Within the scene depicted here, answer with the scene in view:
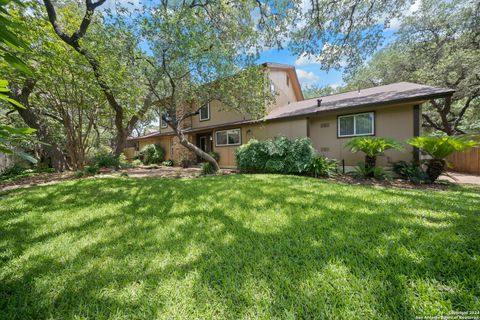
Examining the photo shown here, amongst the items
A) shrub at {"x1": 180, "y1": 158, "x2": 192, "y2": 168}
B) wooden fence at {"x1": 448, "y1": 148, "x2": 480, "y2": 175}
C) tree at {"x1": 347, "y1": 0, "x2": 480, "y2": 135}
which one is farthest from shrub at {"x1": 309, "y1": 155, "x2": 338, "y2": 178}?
shrub at {"x1": 180, "y1": 158, "x2": 192, "y2": 168}

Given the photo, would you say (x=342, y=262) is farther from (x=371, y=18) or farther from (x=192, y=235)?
(x=371, y=18)

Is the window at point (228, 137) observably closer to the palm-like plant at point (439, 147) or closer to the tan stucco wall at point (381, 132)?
the tan stucco wall at point (381, 132)

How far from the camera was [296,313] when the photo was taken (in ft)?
5.23

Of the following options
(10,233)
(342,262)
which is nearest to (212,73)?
(10,233)

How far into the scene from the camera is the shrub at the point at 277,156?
8.44 m

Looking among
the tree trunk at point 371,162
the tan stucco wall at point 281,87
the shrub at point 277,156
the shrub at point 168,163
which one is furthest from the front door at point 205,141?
the tree trunk at point 371,162

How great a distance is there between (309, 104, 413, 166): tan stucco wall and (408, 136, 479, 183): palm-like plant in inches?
40.2

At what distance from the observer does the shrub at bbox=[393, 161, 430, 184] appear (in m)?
7.16

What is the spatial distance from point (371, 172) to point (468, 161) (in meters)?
7.89

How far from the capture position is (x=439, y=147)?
683 cm

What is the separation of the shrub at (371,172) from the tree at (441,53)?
6017mm

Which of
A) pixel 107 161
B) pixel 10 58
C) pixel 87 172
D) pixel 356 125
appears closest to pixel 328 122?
pixel 356 125

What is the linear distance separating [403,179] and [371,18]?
6874mm

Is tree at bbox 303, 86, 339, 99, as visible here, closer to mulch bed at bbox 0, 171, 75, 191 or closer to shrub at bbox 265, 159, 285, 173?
shrub at bbox 265, 159, 285, 173
